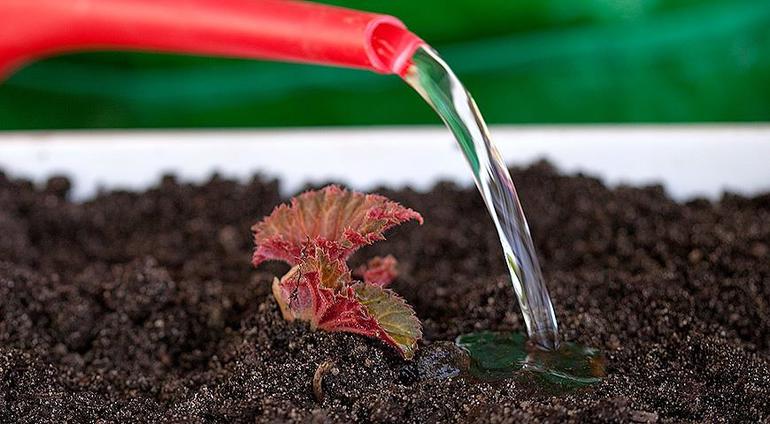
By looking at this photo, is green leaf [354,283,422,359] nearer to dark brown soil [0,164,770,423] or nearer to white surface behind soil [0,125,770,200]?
dark brown soil [0,164,770,423]

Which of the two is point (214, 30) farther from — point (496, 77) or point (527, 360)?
point (496, 77)

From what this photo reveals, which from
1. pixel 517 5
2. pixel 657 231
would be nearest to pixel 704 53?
→ pixel 517 5

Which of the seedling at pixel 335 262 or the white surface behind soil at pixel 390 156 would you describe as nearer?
the seedling at pixel 335 262

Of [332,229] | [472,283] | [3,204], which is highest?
[332,229]

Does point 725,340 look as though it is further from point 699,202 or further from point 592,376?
point 699,202

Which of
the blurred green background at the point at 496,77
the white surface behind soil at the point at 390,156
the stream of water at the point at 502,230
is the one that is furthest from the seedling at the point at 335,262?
the blurred green background at the point at 496,77

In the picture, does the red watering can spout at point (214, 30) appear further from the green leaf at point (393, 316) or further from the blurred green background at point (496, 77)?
the blurred green background at point (496, 77)
